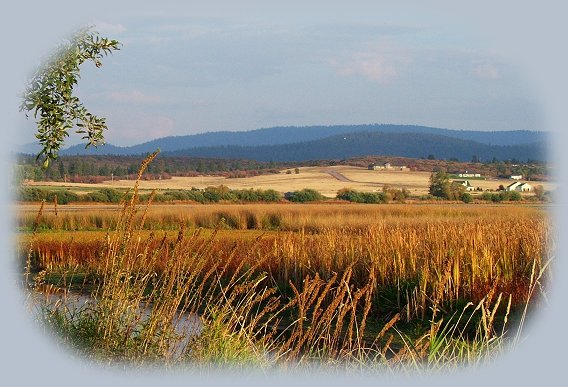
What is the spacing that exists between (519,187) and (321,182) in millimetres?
15401

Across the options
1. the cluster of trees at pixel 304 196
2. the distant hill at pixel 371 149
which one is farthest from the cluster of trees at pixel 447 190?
the distant hill at pixel 371 149

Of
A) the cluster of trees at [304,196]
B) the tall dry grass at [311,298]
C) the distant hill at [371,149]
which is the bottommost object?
the cluster of trees at [304,196]

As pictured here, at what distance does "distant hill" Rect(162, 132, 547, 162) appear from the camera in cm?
14975

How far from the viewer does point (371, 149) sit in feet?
502

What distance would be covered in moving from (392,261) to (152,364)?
8871 mm

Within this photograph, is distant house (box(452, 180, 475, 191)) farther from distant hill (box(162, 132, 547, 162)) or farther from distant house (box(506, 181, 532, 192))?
distant hill (box(162, 132, 547, 162))

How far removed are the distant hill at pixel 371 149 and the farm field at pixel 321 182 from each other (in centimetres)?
7737

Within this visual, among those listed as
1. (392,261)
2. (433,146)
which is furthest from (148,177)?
(433,146)

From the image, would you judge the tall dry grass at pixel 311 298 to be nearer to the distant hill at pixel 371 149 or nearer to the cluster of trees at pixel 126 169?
the cluster of trees at pixel 126 169

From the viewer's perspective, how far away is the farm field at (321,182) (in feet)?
196

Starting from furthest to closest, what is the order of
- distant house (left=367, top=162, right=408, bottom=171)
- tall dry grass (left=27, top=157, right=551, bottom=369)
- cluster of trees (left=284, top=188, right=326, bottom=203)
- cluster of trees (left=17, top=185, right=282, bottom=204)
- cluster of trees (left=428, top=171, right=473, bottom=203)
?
distant house (left=367, top=162, right=408, bottom=171), cluster of trees (left=284, top=188, right=326, bottom=203), cluster of trees (left=428, top=171, right=473, bottom=203), cluster of trees (left=17, top=185, right=282, bottom=204), tall dry grass (left=27, top=157, right=551, bottom=369)

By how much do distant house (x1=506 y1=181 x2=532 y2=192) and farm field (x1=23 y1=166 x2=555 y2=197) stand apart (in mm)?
872

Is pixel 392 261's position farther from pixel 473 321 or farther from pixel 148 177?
pixel 148 177

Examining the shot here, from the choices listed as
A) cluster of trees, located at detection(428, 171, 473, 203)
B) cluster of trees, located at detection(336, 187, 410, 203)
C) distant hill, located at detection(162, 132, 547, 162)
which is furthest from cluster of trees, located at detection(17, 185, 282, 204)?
distant hill, located at detection(162, 132, 547, 162)
